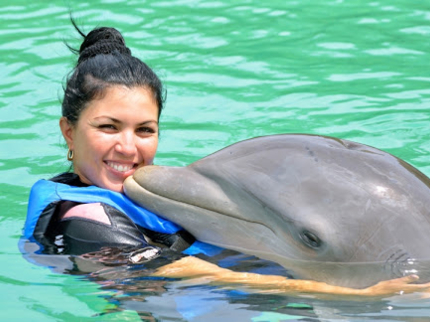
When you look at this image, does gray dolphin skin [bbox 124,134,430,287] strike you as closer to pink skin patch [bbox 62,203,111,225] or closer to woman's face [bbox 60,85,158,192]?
pink skin patch [bbox 62,203,111,225]

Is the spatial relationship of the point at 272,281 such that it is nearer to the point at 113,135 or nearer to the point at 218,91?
the point at 113,135

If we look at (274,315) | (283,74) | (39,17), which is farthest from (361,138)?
(39,17)

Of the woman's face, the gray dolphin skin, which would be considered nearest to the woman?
the woman's face

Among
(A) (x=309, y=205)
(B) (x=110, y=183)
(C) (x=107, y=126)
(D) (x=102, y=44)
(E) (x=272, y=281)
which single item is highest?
(D) (x=102, y=44)

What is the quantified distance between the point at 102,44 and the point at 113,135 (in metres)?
0.89

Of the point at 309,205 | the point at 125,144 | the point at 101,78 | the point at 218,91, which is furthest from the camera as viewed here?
the point at 218,91

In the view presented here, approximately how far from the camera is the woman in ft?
17.6

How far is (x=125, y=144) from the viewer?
235 inches

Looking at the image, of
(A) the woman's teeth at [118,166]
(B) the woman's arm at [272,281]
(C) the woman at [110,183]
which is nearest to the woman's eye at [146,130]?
(C) the woman at [110,183]

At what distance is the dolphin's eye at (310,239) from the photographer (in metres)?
5.09

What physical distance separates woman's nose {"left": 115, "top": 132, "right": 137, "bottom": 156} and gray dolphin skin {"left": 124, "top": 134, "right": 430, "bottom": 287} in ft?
1.36

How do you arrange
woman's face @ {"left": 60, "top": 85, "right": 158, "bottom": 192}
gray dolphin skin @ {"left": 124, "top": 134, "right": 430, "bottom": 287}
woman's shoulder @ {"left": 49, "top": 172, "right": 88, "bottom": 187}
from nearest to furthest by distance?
gray dolphin skin @ {"left": 124, "top": 134, "right": 430, "bottom": 287} → woman's face @ {"left": 60, "top": 85, "right": 158, "bottom": 192} → woman's shoulder @ {"left": 49, "top": 172, "right": 88, "bottom": 187}

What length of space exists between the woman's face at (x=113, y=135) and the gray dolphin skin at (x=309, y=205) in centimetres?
43

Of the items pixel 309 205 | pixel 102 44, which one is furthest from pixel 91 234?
pixel 102 44
